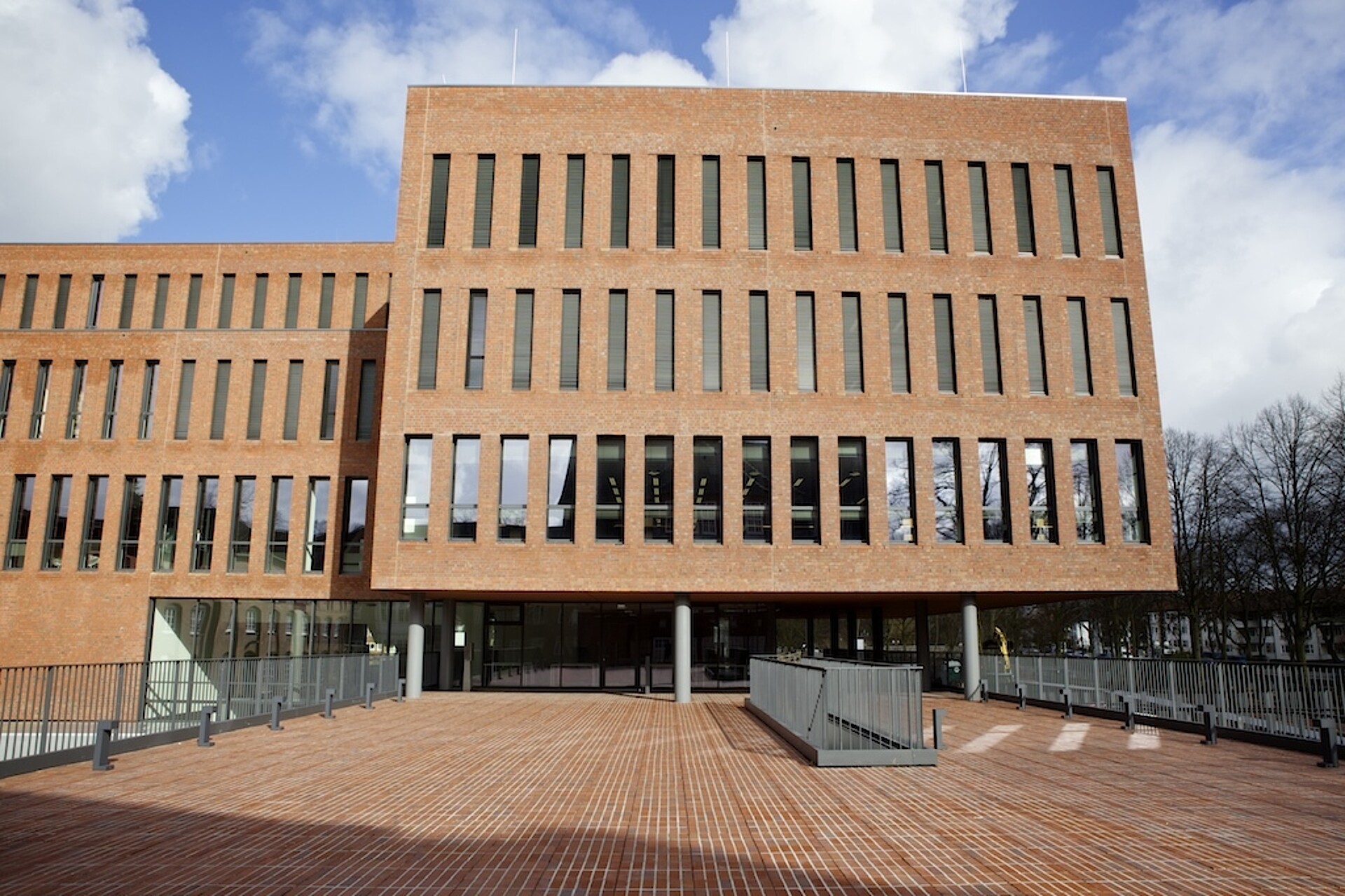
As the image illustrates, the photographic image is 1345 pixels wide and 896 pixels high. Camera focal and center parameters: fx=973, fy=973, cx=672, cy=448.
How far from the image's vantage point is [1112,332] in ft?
86.1

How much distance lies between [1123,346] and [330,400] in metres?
23.4

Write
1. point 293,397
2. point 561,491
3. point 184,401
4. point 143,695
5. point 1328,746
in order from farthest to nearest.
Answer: point 184,401 → point 293,397 → point 561,491 → point 143,695 → point 1328,746

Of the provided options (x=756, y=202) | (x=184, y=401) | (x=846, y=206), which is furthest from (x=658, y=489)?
(x=184, y=401)

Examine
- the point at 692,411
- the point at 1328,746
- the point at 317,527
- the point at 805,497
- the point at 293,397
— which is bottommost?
the point at 1328,746

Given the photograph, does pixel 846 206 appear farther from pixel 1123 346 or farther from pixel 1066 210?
pixel 1123 346

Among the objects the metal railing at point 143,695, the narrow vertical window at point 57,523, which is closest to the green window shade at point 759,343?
the metal railing at point 143,695

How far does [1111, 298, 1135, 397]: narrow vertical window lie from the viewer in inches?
1024

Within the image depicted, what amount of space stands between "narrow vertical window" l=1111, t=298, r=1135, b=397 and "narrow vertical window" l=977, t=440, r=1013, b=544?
A: 3804 mm

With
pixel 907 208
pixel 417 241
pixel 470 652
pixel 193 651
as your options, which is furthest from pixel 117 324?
pixel 907 208

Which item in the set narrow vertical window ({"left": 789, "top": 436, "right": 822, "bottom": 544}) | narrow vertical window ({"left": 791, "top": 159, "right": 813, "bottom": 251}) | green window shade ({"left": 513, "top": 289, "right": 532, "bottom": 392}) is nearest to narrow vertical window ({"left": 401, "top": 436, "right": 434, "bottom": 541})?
green window shade ({"left": 513, "top": 289, "right": 532, "bottom": 392})

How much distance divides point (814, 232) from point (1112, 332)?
8.46 m

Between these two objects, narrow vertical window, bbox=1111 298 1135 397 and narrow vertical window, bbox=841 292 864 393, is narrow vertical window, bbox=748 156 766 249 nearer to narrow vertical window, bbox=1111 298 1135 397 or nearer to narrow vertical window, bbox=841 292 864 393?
narrow vertical window, bbox=841 292 864 393

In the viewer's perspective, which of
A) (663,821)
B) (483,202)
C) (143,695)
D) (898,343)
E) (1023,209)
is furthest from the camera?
(1023,209)

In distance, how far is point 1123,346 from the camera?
2631 centimetres
